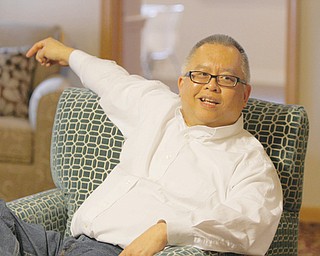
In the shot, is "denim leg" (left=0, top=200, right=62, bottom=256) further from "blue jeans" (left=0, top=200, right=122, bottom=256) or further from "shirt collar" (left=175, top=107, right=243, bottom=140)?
"shirt collar" (left=175, top=107, right=243, bottom=140)

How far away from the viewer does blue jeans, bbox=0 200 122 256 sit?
216 cm

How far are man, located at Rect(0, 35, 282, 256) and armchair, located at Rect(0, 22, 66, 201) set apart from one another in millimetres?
1622

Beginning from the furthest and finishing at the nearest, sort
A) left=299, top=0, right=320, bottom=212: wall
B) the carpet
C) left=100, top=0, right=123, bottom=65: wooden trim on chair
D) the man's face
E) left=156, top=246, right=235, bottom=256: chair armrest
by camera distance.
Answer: left=100, top=0, right=123, bottom=65: wooden trim on chair → left=299, top=0, right=320, bottom=212: wall → the carpet → the man's face → left=156, top=246, right=235, bottom=256: chair armrest

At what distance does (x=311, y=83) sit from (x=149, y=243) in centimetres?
248

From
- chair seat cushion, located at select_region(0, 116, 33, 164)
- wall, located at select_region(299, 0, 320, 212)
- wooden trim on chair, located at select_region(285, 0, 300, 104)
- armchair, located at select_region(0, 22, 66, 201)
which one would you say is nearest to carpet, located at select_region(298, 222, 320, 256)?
wall, located at select_region(299, 0, 320, 212)

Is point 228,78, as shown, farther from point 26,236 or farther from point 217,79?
point 26,236

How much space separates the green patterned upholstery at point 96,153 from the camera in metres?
2.38

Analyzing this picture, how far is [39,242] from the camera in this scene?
2270 mm

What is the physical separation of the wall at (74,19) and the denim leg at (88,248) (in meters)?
2.61

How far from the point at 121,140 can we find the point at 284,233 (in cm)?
60

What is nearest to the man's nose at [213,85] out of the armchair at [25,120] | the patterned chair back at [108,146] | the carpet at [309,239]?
the patterned chair back at [108,146]

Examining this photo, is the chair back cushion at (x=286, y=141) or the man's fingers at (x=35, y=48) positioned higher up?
the man's fingers at (x=35, y=48)

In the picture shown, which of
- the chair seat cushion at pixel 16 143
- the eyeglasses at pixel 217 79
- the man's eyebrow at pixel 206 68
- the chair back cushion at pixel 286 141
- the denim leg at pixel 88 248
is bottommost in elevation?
the chair seat cushion at pixel 16 143

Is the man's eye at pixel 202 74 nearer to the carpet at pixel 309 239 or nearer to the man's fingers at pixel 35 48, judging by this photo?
the man's fingers at pixel 35 48
